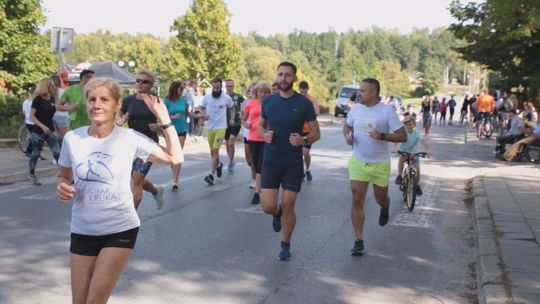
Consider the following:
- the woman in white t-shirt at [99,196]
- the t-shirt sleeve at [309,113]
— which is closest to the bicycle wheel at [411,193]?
the t-shirt sleeve at [309,113]

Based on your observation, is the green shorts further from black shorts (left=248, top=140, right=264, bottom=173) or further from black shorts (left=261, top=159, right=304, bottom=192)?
black shorts (left=248, top=140, right=264, bottom=173)

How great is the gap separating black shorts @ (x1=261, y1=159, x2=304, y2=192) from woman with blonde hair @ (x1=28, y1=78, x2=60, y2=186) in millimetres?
5942

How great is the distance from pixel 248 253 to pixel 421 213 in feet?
12.6

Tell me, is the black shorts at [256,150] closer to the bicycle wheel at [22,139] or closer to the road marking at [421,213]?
the road marking at [421,213]

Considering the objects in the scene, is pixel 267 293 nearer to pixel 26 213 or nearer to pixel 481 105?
pixel 26 213

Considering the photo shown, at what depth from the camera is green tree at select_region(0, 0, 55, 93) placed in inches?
1096

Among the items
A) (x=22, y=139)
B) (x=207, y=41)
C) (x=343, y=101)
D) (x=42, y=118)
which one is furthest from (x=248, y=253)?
(x=207, y=41)

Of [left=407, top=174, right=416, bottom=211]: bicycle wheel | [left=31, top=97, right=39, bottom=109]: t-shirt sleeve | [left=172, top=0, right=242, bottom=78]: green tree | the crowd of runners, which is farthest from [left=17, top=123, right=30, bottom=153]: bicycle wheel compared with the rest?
[left=172, top=0, right=242, bottom=78]: green tree

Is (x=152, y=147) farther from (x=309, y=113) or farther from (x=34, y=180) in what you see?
(x=34, y=180)

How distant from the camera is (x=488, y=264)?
21.8ft

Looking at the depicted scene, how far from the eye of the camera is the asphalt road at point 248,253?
593 centimetres

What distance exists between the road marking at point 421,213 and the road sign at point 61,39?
28.3ft

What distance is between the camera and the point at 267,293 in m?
5.89

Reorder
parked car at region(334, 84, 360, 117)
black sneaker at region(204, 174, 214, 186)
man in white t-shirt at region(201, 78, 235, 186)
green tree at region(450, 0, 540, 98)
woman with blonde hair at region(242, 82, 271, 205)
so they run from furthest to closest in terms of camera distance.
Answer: parked car at region(334, 84, 360, 117)
green tree at region(450, 0, 540, 98)
man in white t-shirt at region(201, 78, 235, 186)
black sneaker at region(204, 174, 214, 186)
woman with blonde hair at region(242, 82, 271, 205)
